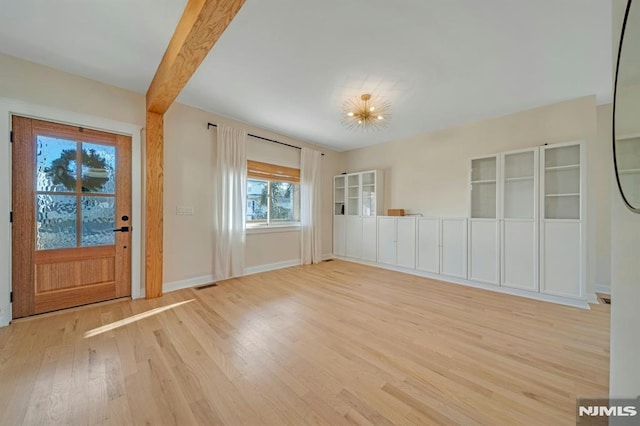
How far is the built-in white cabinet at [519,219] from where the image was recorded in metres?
3.17

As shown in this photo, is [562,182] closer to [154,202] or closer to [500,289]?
[500,289]

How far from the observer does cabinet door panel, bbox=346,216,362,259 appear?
527 cm

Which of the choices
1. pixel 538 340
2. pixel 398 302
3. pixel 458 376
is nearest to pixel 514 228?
pixel 538 340

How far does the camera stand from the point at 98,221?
2859mm

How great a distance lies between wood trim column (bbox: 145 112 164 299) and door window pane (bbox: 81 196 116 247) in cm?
37

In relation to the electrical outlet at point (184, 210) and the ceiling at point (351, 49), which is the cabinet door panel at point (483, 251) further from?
the electrical outlet at point (184, 210)

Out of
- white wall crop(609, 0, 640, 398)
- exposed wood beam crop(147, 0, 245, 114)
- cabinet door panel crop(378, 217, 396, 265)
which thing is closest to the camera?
white wall crop(609, 0, 640, 398)

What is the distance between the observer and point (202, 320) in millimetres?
2486

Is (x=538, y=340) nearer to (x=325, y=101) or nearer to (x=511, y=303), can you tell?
(x=511, y=303)

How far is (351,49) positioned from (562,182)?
330 centimetres

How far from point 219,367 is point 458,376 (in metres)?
1.74

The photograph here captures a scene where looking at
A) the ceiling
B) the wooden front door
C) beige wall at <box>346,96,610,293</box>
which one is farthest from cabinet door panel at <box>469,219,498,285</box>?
the wooden front door

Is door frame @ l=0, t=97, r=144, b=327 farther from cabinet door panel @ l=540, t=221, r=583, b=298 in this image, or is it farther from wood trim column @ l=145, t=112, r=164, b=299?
cabinet door panel @ l=540, t=221, r=583, b=298

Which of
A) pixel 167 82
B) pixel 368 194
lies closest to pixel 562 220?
pixel 368 194
